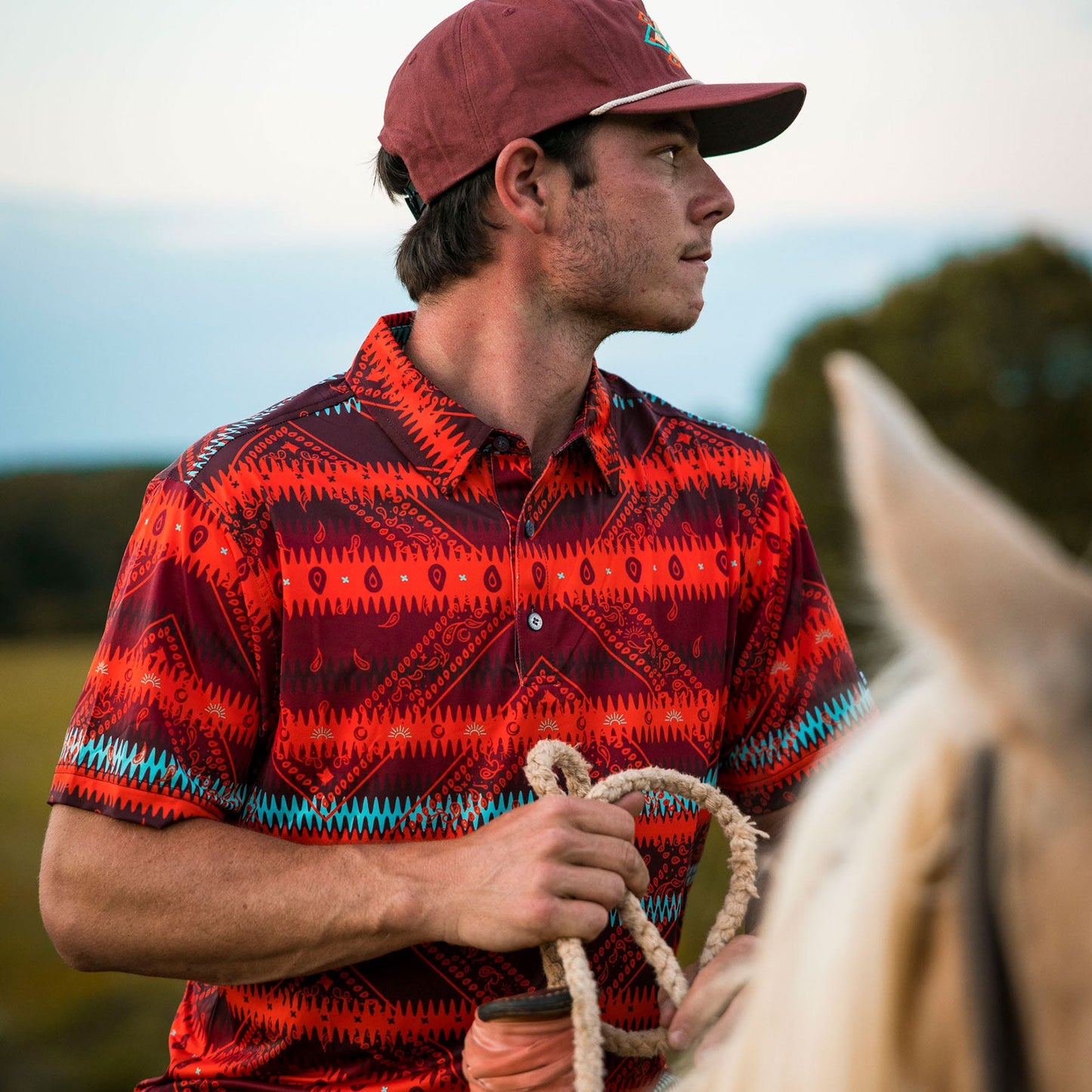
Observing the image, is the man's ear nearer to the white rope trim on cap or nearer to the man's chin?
the white rope trim on cap

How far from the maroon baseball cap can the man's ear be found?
0.10ft

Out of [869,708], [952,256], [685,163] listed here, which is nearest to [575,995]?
[869,708]

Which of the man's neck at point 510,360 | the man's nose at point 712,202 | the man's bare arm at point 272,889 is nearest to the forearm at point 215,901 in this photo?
the man's bare arm at point 272,889

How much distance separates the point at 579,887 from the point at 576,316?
1013 mm

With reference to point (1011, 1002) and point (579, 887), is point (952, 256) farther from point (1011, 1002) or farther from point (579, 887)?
point (1011, 1002)

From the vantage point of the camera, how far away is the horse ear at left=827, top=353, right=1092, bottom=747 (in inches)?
21.7

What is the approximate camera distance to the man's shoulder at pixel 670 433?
7.04 feet

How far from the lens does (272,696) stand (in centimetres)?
182

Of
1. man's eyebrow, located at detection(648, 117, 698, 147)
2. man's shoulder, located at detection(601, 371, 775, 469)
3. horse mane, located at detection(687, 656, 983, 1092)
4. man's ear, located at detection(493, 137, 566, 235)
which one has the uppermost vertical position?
man's eyebrow, located at detection(648, 117, 698, 147)

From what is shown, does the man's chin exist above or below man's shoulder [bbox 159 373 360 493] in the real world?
above

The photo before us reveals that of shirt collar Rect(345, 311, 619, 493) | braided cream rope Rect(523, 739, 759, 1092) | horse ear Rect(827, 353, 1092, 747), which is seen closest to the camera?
horse ear Rect(827, 353, 1092, 747)

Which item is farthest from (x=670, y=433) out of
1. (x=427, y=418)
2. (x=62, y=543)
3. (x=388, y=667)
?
(x=62, y=543)

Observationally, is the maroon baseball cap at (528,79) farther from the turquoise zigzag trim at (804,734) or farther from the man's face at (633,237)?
the turquoise zigzag trim at (804,734)

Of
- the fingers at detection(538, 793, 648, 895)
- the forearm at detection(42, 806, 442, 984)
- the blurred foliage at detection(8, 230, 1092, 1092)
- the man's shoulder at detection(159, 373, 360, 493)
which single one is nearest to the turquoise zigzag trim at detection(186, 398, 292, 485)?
the man's shoulder at detection(159, 373, 360, 493)
